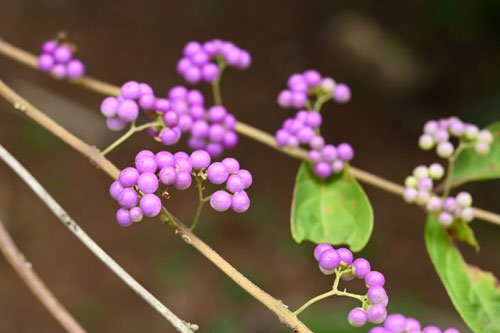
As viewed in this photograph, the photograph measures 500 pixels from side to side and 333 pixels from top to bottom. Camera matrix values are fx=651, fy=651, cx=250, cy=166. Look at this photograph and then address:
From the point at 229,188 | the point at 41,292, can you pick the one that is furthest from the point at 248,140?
the point at 229,188

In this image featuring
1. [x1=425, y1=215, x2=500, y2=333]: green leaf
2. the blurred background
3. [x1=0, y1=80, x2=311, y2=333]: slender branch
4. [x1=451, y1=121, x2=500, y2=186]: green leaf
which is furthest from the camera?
the blurred background

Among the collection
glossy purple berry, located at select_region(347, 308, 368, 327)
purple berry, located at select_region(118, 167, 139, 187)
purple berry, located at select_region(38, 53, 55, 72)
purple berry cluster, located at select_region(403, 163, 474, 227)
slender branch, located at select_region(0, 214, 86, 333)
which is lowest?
slender branch, located at select_region(0, 214, 86, 333)

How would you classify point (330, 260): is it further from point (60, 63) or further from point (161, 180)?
point (60, 63)

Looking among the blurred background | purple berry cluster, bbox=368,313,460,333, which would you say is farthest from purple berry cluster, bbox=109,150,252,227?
the blurred background

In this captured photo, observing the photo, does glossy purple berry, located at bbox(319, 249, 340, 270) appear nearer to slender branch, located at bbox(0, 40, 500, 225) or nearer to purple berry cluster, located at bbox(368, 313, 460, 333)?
purple berry cluster, located at bbox(368, 313, 460, 333)

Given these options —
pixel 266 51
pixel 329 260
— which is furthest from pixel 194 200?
pixel 329 260

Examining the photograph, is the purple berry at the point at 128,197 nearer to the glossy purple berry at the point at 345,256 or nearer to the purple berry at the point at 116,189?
the purple berry at the point at 116,189
